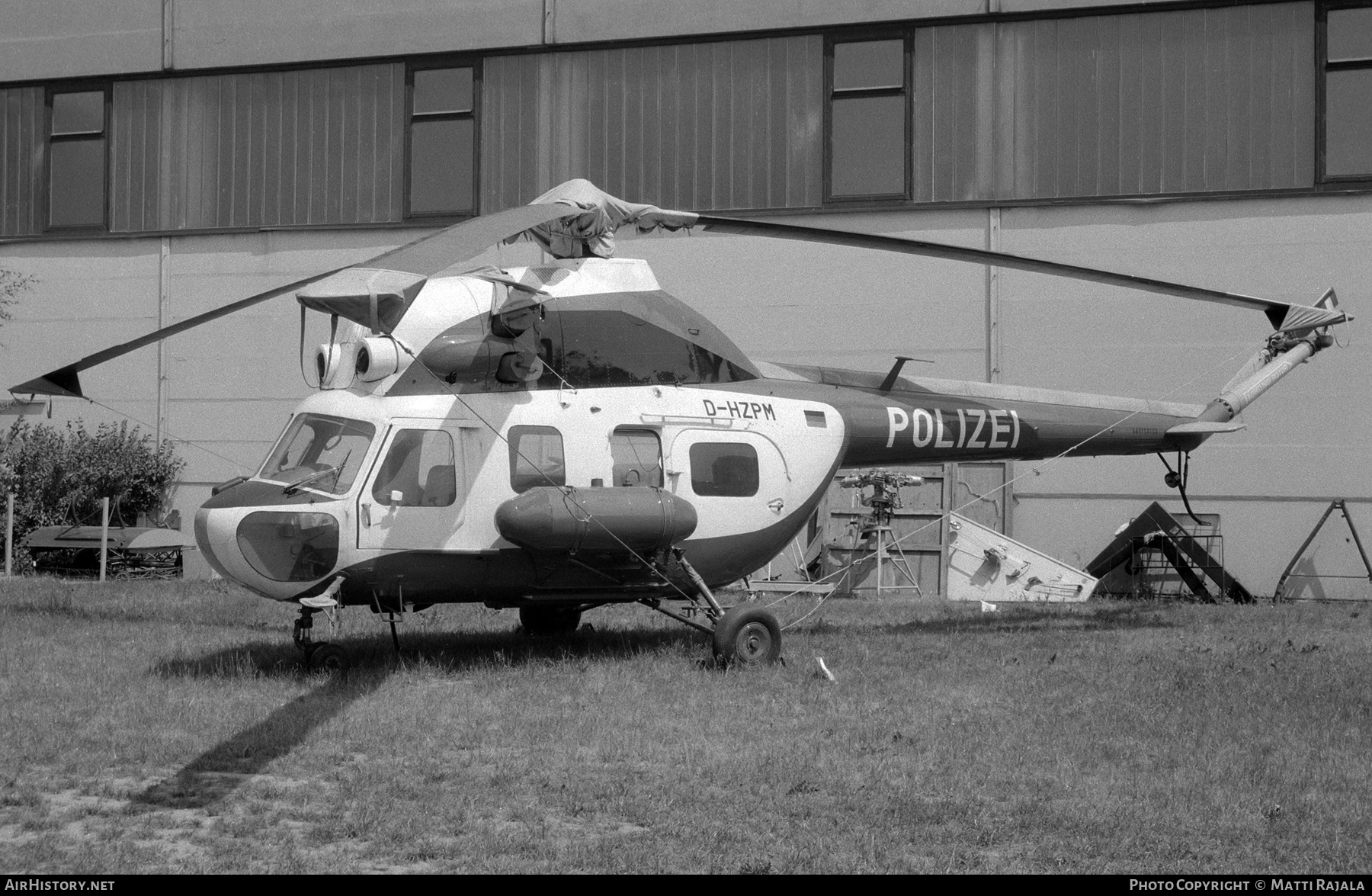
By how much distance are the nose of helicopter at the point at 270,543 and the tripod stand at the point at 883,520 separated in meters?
8.41

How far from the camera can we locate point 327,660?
10.3 m

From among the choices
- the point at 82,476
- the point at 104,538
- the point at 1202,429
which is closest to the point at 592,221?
the point at 1202,429

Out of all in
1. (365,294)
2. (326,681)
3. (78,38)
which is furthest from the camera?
(78,38)

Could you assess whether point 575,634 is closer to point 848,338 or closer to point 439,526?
point 439,526

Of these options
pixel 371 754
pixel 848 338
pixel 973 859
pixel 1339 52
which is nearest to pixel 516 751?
pixel 371 754

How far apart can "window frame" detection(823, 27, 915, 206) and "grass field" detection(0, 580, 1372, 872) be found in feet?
26.6

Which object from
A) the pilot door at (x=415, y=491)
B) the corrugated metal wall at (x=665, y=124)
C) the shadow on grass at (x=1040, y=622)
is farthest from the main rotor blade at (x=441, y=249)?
the corrugated metal wall at (x=665, y=124)

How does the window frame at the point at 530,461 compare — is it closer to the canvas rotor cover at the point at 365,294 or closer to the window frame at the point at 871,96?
the canvas rotor cover at the point at 365,294

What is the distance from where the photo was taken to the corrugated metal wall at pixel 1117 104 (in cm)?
1819

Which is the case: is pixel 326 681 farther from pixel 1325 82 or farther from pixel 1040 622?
pixel 1325 82

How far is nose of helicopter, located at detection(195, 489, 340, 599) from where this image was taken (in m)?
9.71

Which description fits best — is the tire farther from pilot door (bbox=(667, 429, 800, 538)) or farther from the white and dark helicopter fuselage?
pilot door (bbox=(667, 429, 800, 538))

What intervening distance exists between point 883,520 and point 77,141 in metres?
14.3

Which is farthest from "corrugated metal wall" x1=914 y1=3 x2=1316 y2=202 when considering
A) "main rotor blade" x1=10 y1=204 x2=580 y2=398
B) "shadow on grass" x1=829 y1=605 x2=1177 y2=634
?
"main rotor blade" x1=10 y1=204 x2=580 y2=398
